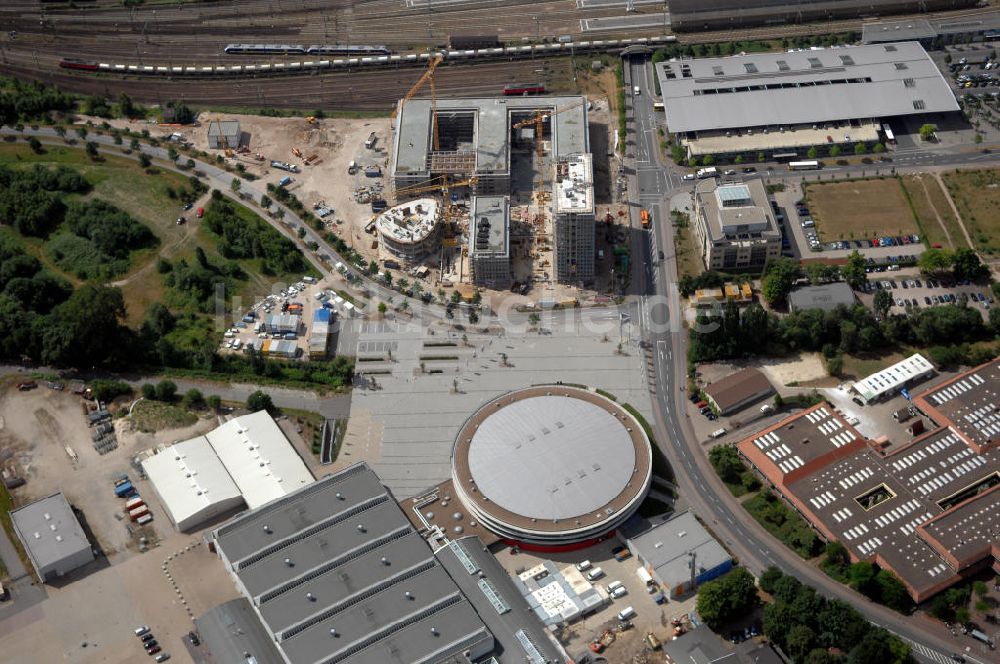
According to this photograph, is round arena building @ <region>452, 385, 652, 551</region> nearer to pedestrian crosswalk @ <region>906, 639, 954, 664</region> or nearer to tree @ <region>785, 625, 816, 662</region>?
tree @ <region>785, 625, 816, 662</region>

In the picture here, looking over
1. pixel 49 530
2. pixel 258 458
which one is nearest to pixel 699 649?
pixel 258 458

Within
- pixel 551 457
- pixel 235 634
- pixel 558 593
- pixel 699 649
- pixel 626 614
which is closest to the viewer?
pixel 699 649

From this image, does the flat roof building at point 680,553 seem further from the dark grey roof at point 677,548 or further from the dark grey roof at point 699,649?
the dark grey roof at point 699,649

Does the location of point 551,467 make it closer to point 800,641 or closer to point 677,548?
point 677,548

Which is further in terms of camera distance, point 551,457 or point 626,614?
point 551,457

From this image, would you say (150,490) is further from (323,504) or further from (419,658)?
(419,658)

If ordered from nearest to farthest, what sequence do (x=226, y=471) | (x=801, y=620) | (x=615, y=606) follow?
(x=801, y=620) < (x=615, y=606) < (x=226, y=471)

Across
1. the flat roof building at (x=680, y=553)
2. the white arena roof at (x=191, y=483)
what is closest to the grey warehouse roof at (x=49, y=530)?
the white arena roof at (x=191, y=483)
